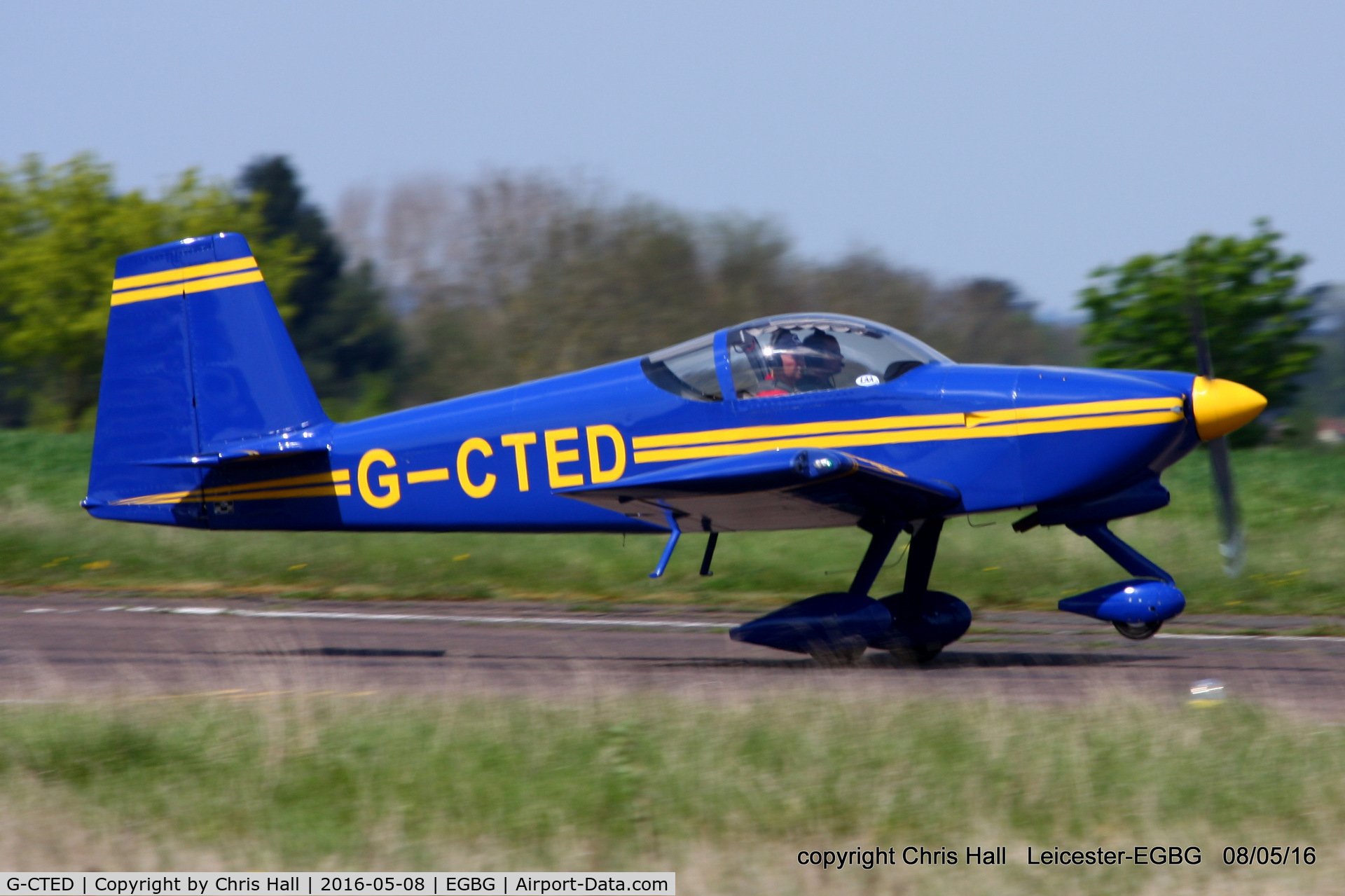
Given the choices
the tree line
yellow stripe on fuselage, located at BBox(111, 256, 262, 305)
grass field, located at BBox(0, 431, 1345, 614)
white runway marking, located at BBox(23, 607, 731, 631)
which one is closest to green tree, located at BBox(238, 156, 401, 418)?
the tree line

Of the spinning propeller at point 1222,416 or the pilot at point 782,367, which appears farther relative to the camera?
the pilot at point 782,367

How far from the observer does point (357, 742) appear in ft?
16.2

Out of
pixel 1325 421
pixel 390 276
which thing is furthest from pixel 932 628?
pixel 390 276

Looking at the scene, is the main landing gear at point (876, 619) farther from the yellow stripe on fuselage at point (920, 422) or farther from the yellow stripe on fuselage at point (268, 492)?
the yellow stripe on fuselage at point (268, 492)

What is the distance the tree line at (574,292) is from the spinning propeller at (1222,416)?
17.9 meters

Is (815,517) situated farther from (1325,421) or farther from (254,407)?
(1325,421)

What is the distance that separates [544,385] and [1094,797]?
5.00 meters

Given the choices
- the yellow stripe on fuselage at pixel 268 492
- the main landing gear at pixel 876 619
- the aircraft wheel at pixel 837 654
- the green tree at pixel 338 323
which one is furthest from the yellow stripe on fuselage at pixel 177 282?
the green tree at pixel 338 323

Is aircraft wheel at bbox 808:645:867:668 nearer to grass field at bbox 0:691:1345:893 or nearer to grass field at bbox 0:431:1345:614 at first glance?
grass field at bbox 0:691:1345:893

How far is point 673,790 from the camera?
4402 millimetres

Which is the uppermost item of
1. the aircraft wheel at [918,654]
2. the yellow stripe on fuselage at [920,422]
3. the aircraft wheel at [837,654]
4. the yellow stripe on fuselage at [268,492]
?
the yellow stripe on fuselage at [920,422]

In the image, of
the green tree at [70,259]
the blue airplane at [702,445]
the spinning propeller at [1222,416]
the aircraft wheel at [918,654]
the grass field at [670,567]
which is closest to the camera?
the spinning propeller at [1222,416]

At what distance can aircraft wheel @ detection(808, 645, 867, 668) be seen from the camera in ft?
24.6

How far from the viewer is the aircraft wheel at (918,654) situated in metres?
7.89
